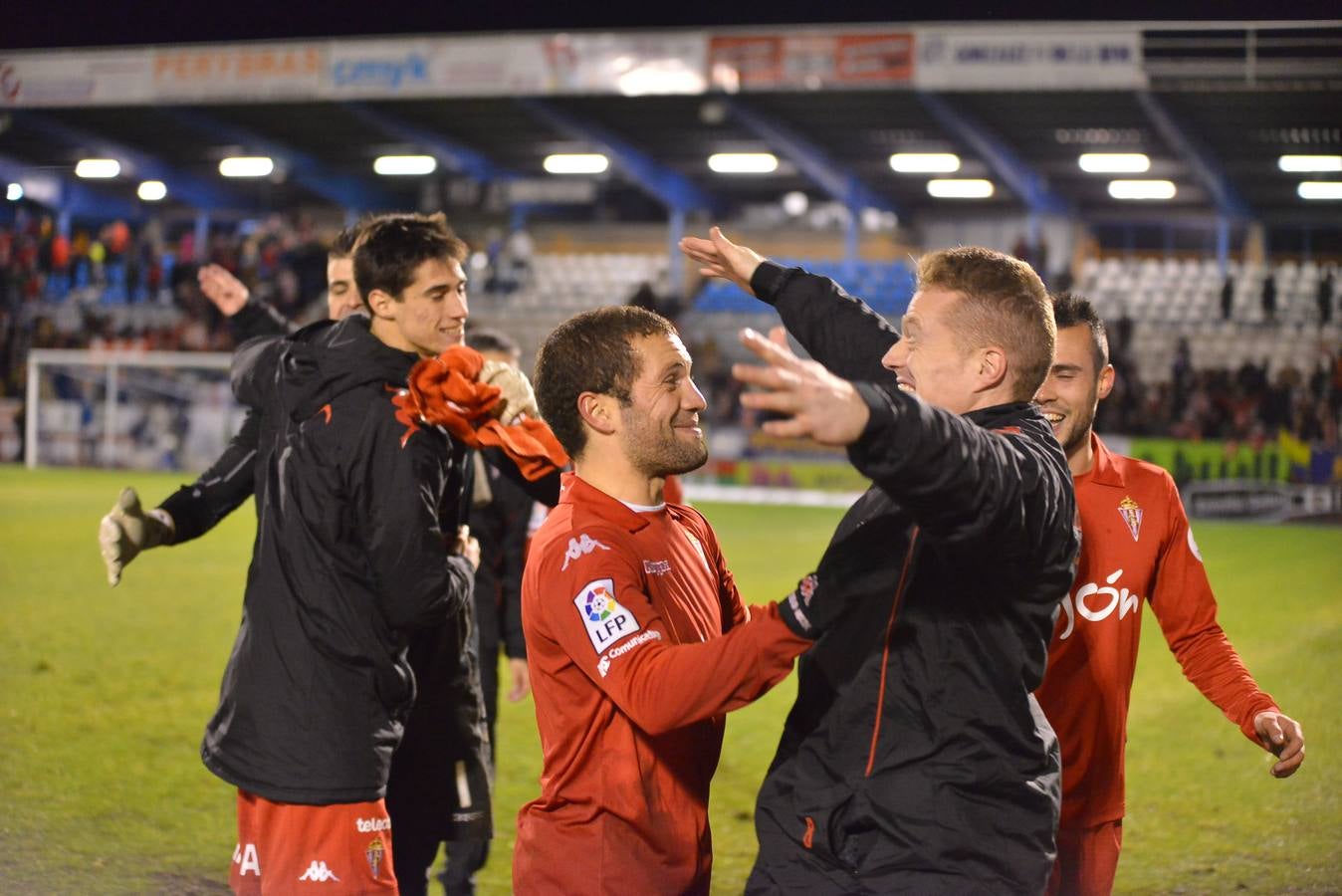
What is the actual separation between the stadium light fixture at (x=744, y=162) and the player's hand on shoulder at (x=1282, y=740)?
27647 millimetres

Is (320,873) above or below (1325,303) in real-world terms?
below

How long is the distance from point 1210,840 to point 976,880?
437 centimetres

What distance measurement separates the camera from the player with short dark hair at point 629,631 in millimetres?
2268

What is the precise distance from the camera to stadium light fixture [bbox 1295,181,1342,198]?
27.4 metres

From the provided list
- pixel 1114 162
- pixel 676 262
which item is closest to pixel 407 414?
pixel 1114 162

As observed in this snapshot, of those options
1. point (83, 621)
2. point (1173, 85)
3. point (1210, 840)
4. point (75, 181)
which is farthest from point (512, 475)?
point (75, 181)

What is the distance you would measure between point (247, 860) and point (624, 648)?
155cm

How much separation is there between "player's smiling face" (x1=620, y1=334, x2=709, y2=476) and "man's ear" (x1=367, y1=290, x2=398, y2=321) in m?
0.97

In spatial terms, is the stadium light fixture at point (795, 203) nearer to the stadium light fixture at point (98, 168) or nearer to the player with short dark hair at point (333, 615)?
the stadium light fixture at point (98, 168)

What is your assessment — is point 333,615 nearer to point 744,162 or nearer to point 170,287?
point 744,162

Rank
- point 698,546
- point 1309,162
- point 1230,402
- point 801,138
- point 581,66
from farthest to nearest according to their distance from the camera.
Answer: point 801,138 → point 1309,162 → point 581,66 → point 1230,402 → point 698,546

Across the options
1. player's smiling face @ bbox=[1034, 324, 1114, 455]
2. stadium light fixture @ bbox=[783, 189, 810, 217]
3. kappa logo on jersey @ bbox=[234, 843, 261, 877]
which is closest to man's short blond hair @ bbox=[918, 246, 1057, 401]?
player's smiling face @ bbox=[1034, 324, 1114, 455]

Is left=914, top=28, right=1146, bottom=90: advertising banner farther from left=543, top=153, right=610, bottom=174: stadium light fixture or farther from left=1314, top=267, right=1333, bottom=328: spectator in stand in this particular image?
left=543, top=153, right=610, bottom=174: stadium light fixture

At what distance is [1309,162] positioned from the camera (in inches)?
1039
